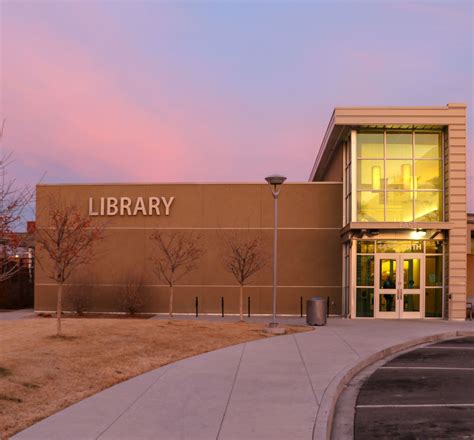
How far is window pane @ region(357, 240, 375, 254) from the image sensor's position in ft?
81.6

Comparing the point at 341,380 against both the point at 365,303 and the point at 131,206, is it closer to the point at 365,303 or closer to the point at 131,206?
the point at 365,303

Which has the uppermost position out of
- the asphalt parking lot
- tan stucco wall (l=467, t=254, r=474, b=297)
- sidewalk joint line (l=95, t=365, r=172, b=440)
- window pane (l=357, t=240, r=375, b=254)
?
window pane (l=357, t=240, r=375, b=254)

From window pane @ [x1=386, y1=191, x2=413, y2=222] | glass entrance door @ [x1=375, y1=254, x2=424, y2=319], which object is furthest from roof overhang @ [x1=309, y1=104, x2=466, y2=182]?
glass entrance door @ [x1=375, y1=254, x2=424, y2=319]

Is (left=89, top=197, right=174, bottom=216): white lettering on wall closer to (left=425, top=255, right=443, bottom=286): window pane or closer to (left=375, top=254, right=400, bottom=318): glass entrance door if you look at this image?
(left=375, top=254, right=400, bottom=318): glass entrance door

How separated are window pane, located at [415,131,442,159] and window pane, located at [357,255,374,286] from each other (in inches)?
179

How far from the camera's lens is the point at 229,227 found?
27.1m

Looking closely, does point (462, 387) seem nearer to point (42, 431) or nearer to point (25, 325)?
point (42, 431)

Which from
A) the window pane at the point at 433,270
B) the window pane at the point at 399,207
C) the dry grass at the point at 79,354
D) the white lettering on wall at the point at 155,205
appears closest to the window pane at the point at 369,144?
the window pane at the point at 399,207

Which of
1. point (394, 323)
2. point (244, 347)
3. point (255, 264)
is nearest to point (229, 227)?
point (255, 264)

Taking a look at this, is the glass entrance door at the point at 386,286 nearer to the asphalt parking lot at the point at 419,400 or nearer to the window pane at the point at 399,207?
the window pane at the point at 399,207

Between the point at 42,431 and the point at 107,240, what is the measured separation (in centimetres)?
2049

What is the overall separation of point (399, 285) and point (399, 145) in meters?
5.49

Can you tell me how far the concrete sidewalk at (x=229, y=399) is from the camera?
7.42 meters

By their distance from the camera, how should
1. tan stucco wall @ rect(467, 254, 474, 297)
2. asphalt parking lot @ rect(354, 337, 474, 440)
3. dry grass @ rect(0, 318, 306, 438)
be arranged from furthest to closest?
tan stucco wall @ rect(467, 254, 474, 297), dry grass @ rect(0, 318, 306, 438), asphalt parking lot @ rect(354, 337, 474, 440)
